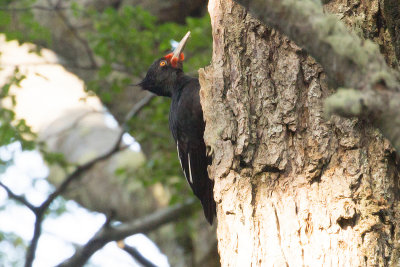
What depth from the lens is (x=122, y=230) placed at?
5.86 meters

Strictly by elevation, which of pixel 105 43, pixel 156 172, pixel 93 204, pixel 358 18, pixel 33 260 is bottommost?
pixel 33 260

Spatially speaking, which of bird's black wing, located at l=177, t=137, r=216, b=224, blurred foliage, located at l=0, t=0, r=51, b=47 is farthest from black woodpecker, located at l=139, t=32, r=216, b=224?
blurred foliage, located at l=0, t=0, r=51, b=47

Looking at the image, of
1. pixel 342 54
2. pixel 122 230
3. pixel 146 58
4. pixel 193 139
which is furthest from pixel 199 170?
pixel 342 54

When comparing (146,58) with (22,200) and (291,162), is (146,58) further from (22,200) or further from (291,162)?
(291,162)

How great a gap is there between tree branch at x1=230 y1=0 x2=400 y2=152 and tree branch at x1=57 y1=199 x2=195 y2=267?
4210 mm

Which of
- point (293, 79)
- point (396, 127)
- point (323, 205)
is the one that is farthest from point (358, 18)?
point (396, 127)

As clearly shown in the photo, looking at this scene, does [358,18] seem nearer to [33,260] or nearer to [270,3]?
[270,3]

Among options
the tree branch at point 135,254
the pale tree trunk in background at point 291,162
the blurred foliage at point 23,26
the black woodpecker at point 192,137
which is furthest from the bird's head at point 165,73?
the pale tree trunk in background at point 291,162

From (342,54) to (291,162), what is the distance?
105 centimetres

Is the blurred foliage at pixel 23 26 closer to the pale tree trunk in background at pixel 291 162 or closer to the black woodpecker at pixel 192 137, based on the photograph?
the black woodpecker at pixel 192 137

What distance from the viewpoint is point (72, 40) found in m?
7.91

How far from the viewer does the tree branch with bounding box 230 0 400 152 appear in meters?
1.42

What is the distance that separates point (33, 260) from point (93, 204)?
247 cm

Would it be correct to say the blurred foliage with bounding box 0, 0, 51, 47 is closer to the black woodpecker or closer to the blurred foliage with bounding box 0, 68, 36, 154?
the blurred foliage with bounding box 0, 68, 36, 154
